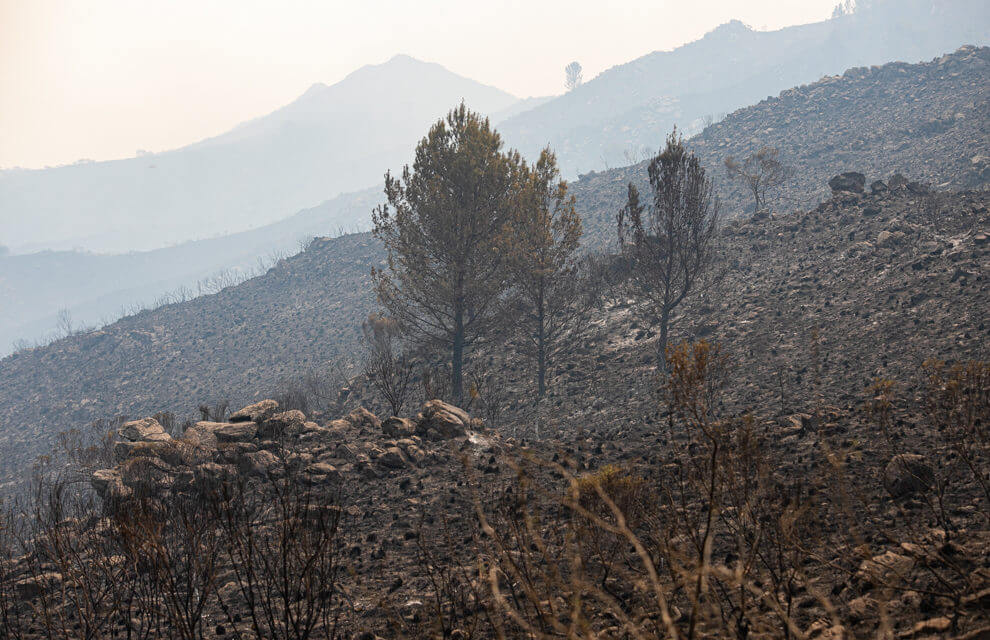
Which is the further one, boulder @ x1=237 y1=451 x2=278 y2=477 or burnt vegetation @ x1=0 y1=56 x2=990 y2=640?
boulder @ x1=237 y1=451 x2=278 y2=477

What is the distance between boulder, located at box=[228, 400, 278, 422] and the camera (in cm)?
1514

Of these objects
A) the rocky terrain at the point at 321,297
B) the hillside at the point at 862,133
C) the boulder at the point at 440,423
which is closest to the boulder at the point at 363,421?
the boulder at the point at 440,423

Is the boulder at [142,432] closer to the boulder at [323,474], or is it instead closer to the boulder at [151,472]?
the boulder at [151,472]

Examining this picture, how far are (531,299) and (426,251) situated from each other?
4968 mm

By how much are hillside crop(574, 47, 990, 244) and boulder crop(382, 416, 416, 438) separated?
4937 cm

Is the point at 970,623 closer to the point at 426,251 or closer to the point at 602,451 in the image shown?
the point at 602,451

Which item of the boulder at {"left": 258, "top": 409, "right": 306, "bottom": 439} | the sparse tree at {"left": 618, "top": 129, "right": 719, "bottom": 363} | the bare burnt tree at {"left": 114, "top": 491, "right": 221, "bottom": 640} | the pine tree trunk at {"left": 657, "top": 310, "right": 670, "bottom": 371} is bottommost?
the pine tree trunk at {"left": 657, "top": 310, "right": 670, "bottom": 371}

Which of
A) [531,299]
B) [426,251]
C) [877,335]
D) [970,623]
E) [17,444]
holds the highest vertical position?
[426,251]

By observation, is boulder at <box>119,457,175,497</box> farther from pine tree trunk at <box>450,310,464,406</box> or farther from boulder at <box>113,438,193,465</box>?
pine tree trunk at <box>450,310,464,406</box>

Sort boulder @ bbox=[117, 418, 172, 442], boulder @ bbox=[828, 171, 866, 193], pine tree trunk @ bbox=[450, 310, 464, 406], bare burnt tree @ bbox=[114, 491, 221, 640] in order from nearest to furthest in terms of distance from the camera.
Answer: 1. bare burnt tree @ bbox=[114, 491, 221, 640]
2. boulder @ bbox=[117, 418, 172, 442]
3. pine tree trunk @ bbox=[450, 310, 464, 406]
4. boulder @ bbox=[828, 171, 866, 193]

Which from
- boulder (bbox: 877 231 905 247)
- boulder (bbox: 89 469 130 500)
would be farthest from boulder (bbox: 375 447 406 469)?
boulder (bbox: 877 231 905 247)

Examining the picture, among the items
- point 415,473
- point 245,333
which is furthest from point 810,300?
point 245,333

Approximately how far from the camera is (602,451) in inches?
527

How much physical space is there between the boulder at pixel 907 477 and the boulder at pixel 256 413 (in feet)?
47.1
